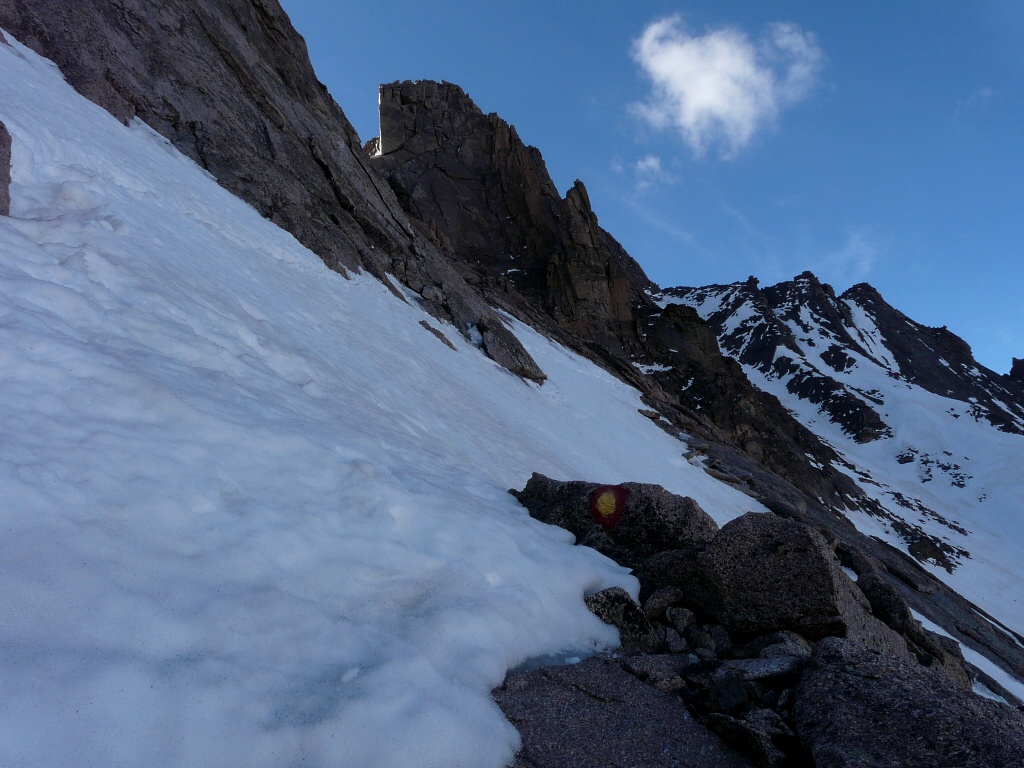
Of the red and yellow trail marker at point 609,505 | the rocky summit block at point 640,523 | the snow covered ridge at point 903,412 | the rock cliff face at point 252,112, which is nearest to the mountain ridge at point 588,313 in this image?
the rock cliff face at point 252,112

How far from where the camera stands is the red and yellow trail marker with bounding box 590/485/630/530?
22.9 ft

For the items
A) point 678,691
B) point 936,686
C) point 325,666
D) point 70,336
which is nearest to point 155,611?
point 325,666

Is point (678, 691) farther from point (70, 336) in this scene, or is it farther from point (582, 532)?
point (70, 336)

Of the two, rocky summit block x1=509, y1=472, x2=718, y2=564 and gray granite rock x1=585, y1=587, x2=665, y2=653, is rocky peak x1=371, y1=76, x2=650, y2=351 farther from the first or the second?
gray granite rock x1=585, y1=587, x2=665, y2=653

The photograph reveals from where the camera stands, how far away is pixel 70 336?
4906 mm

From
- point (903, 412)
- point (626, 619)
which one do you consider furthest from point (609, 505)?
point (903, 412)

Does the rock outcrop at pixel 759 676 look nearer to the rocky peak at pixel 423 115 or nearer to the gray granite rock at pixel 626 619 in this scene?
the gray granite rock at pixel 626 619

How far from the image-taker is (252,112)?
22.9 meters

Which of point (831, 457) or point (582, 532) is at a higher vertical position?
point (831, 457)

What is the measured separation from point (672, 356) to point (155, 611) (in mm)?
61670

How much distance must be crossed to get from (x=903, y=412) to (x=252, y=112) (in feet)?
428

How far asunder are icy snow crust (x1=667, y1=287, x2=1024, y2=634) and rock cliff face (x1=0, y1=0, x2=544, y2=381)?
4962 centimetres

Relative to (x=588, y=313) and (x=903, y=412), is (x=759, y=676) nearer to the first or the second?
(x=588, y=313)

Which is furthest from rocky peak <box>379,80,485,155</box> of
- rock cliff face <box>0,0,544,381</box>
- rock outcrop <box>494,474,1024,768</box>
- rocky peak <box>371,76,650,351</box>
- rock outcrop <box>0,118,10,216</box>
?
rock outcrop <box>494,474,1024,768</box>
